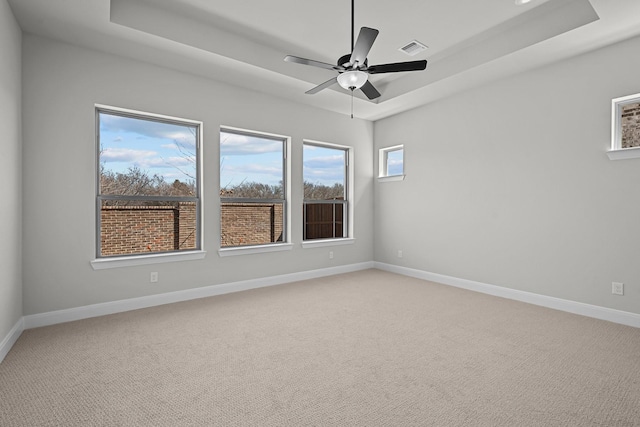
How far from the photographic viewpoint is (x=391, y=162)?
5918 millimetres

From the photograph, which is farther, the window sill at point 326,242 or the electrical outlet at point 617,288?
the window sill at point 326,242

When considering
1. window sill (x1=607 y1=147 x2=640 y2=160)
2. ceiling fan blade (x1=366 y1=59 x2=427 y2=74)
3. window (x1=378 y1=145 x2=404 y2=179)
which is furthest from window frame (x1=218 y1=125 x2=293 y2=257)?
window sill (x1=607 y1=147 x2=640 y2=160)

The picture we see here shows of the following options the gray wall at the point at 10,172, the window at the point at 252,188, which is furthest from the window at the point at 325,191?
the gray wall at the point at 10,172

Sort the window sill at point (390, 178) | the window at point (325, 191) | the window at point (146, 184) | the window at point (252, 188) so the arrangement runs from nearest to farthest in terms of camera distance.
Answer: the window at point (146, 184), the window at point (252, 188), the window at point (325, 191), the window sill at point (390, 178)

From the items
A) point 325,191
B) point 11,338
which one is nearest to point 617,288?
point 325,191

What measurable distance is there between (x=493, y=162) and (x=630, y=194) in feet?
4.69

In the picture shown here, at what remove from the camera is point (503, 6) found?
3115 millimetres

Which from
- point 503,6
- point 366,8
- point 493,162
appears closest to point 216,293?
point 366,8

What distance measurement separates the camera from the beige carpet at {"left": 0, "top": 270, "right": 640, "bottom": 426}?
181 cm

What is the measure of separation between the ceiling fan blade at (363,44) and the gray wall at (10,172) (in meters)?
2.69

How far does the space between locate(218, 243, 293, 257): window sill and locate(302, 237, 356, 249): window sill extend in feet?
1.06

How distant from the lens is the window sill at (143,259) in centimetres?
342

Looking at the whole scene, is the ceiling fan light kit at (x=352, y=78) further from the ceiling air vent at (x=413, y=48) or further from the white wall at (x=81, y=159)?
the white wall at (x=81, y=159)

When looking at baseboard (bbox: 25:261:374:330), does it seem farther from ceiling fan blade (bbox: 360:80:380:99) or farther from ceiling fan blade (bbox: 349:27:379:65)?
ceiling fan blade (bbox: 349:27:379:65)
